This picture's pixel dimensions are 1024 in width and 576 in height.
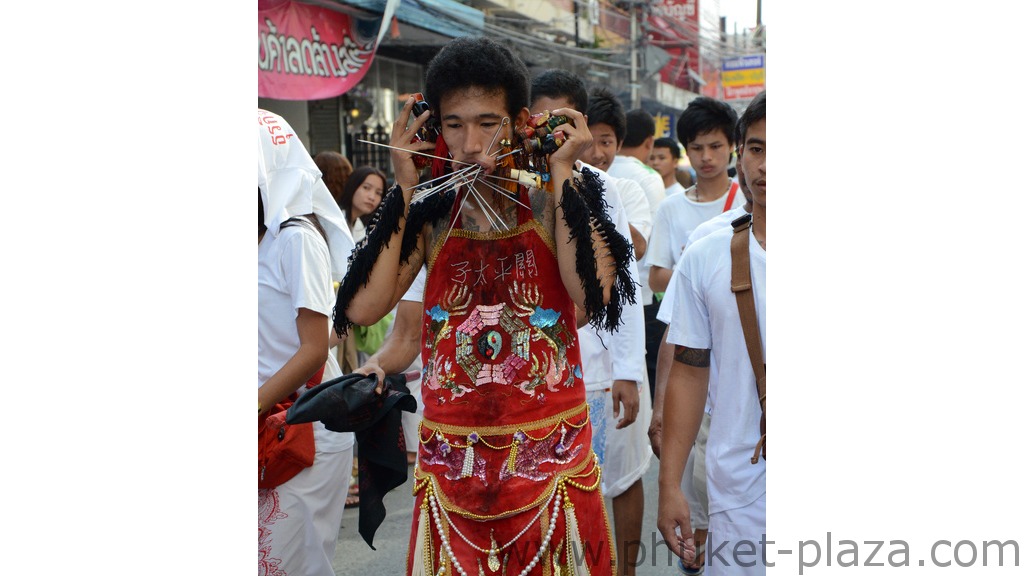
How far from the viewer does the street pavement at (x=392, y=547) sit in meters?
5.23

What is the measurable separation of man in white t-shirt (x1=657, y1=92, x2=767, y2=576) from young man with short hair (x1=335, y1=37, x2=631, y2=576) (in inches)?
10.4

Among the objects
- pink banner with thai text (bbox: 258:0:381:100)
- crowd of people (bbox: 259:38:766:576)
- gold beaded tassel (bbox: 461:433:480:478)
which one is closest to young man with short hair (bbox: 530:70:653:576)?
crowd of people (bbox: 259:38:766:576)

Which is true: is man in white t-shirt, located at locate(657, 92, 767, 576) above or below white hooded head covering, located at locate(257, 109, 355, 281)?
below

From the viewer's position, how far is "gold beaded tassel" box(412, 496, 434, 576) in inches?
111

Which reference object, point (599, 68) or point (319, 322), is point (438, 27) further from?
point (319, 322)

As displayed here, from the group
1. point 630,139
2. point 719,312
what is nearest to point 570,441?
point 719,312

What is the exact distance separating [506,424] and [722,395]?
650 millimetres

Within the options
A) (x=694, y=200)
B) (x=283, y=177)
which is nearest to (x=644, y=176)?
(x=694, y=200)

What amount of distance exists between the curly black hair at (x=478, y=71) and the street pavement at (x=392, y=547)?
2680 millimetres

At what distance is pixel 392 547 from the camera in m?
5.63

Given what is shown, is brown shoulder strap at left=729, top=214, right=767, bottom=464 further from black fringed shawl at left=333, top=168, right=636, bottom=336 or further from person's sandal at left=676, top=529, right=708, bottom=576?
person's sandal at left=676, top=529, right=708, bottom=576

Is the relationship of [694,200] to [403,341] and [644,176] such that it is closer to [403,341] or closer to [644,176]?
[644,176]

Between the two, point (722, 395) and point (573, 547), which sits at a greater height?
point (722, 395)

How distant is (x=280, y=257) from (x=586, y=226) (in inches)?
47.9
